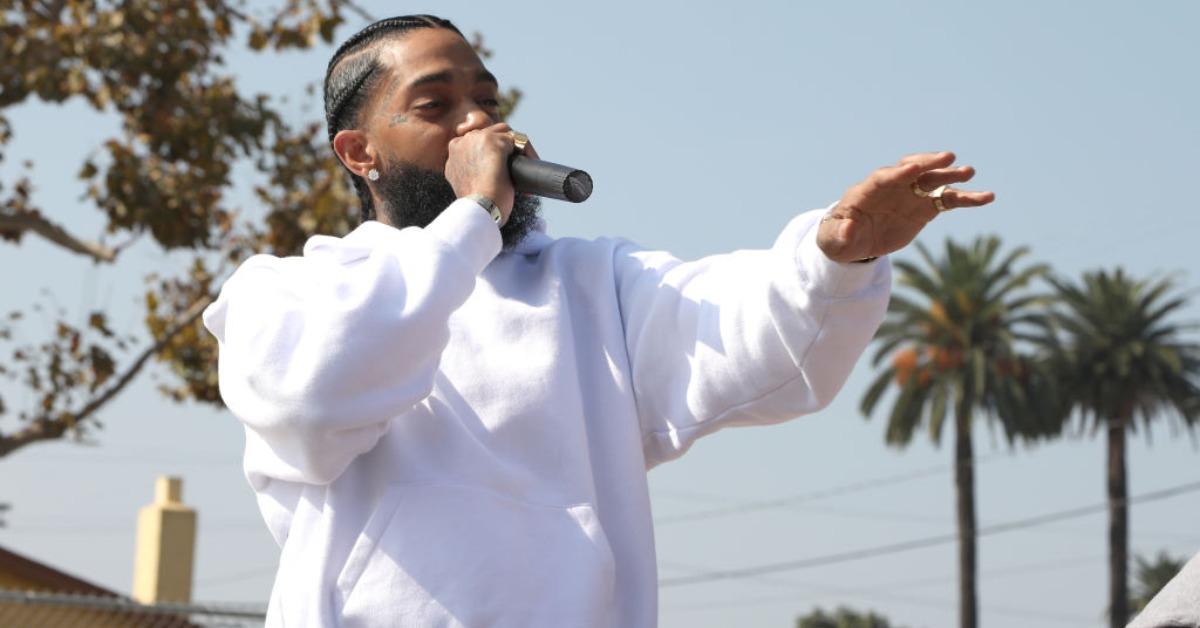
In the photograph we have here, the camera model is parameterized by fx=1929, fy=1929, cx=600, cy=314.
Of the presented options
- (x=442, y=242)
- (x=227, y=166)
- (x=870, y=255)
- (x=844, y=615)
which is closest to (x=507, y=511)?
(x=442, y=242)

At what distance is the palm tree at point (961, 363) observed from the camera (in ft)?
125

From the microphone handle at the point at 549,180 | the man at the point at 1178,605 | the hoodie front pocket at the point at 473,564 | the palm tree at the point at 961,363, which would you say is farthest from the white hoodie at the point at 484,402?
the palm tree at the point at 961,363

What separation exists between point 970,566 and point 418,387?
121 ft

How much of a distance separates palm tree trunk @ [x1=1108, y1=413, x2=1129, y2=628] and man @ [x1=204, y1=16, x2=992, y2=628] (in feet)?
121

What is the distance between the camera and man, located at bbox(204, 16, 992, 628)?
3049 mm

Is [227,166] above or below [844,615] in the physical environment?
below

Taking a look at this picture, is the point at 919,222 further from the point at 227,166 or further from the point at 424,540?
the point at 227,166

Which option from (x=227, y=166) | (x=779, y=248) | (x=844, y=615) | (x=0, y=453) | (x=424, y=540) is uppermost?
(x=844, y=615)

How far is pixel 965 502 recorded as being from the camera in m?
38.4

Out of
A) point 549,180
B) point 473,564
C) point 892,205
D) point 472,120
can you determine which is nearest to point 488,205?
point 549,180

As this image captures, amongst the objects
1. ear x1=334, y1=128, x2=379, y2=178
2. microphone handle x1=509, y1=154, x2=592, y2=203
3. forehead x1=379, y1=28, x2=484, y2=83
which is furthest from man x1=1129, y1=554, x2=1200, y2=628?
ear x1=334, y1=128, x2=379, y2=178

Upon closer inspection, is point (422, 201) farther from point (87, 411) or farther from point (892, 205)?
point (87, 411)

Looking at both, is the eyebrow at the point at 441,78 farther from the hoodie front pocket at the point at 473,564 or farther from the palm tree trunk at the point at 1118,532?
the palm tree trunk at the point at 1118,532

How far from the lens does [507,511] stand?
10.2 ft
